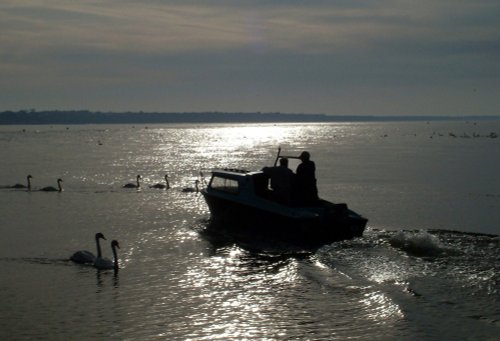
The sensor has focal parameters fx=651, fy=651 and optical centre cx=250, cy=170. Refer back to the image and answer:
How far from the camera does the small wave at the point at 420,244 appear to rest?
1963 centimetres

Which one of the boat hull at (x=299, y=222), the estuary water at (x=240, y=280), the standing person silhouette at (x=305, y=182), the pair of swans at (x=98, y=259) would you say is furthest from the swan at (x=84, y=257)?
the standing person silhouette at (x=305, y=182)

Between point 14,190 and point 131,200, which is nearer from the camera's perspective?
point 131,200

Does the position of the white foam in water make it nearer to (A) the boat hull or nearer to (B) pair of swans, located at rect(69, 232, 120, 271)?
(A) the boat hull

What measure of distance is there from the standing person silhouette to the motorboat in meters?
0.30

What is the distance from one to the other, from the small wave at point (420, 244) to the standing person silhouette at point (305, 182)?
10.8 ft

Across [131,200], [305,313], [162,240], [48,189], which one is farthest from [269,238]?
[48,189]

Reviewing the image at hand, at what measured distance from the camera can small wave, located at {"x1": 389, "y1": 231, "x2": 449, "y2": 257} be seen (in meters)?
19.6

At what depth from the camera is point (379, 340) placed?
13102 mm

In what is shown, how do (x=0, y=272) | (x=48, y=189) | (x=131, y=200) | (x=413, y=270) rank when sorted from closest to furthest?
(x=413, y=270), (x=0, y=272), (x=131, y=200), (x=48, y=189)

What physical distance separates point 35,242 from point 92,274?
5687 mm

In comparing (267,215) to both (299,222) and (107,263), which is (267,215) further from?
(107,263)

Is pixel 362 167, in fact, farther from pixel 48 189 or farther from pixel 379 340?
pixel 379 340

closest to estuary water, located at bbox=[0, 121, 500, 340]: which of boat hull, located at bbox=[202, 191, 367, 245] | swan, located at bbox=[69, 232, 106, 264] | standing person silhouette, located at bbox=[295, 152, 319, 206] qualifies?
swan, located at bbox=[69, 232, 106, 264]

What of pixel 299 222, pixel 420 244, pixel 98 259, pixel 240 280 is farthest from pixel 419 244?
pixel 98 259
